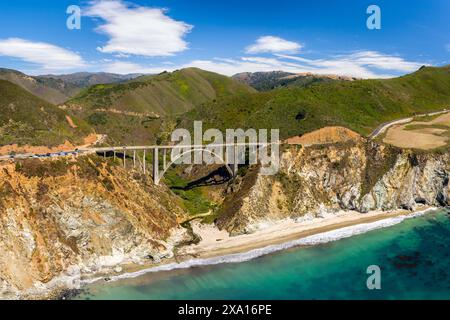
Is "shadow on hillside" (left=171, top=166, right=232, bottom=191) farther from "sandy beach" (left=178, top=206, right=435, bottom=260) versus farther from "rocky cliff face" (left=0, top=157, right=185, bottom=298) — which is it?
"rocky cliff face" (left=0, top=157, right=185, bottom=298)

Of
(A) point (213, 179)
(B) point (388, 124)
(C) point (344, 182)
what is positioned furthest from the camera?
(B) point (388, 124)

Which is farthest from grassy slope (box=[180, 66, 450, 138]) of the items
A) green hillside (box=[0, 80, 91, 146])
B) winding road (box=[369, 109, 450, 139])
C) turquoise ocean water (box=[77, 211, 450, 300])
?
green hillside (box=[0, 80, 91, 146])

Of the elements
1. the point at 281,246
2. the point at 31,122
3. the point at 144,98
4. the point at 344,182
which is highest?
the point at 144,98

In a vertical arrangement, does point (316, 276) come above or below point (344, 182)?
below

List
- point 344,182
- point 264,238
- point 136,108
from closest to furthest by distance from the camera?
1. point 264,238
2. point 344,182
3. point 136,108

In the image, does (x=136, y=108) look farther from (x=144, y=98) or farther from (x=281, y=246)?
(x=281, y=246)

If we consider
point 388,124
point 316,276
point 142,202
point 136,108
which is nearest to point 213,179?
point 142,202
